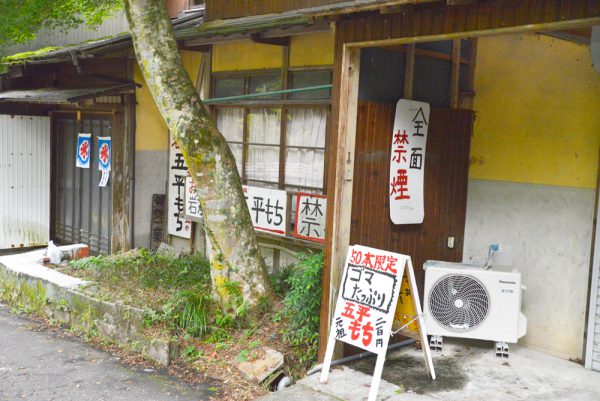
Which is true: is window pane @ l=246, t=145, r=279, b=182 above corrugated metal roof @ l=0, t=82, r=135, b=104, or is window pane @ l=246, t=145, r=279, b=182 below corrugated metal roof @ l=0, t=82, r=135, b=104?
below

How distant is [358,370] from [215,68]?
6816 mm

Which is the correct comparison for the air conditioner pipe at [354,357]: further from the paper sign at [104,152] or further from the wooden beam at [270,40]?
the paper sign at [104,152]

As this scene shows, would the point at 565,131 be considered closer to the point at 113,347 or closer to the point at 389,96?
the point at 389,96

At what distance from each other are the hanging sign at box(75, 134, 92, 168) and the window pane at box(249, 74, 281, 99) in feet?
17.5

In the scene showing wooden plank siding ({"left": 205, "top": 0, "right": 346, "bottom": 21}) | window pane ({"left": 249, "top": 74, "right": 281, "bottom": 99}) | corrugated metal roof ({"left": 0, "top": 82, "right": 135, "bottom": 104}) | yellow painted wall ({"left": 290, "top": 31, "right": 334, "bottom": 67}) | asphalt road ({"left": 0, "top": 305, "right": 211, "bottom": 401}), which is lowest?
asphalt road ({"left": 0, "top": 305, "right": 211, "bottom": 401})

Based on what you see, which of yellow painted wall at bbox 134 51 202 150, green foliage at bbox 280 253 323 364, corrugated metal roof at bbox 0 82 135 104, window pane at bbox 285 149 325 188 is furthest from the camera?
yellow painted wall at bbox 134 51 202 150

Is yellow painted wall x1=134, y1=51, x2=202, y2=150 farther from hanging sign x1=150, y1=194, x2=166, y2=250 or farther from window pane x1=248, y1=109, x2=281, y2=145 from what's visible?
window pane x1=248, y1=109, x2=281, y2=145

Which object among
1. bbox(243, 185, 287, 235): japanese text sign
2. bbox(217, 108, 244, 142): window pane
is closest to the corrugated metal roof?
bbox(217, 108, 244, 142): window pane

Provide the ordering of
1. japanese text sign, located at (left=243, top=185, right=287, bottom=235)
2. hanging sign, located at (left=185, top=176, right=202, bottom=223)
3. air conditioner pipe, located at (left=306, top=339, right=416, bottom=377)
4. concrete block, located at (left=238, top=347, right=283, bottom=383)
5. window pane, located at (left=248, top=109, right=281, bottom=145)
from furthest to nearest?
hanging sign, located at (left=185, top=176, right=202, bottom=223) → window pane, located at (left=248, top=109, right=281, bottom=145) → japanese text sign, located at (left=243, top=185, right=287, bottom=235) → concrete block, located at (left=238, top=347, right=283, bottom=383) → air conditioner pipe, located at (left=306, top=339, right=416, bottom=377)

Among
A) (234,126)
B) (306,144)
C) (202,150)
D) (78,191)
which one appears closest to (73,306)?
(202,150)

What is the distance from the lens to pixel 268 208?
10.5 metres

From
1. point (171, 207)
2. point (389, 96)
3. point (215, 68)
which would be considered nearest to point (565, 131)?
point (389, 96)

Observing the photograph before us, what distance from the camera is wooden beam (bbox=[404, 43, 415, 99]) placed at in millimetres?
7688

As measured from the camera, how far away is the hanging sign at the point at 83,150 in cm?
1447
